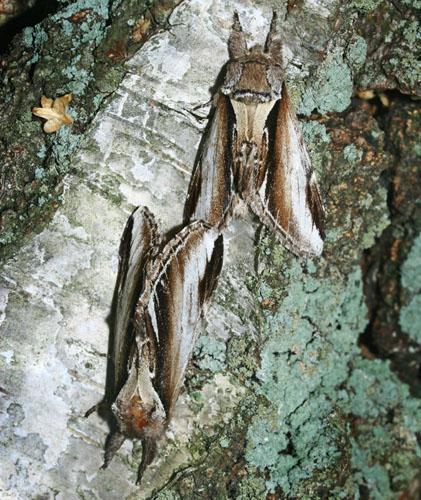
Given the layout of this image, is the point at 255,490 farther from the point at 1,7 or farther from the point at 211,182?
the point at 1,7

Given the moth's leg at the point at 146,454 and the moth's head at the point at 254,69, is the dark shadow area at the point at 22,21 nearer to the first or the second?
the moth's head at the point at 254,69

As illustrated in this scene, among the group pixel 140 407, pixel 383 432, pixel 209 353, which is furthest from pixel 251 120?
pixel 383 432

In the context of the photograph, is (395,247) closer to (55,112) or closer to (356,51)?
(356,51)

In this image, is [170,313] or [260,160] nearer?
[170,313]

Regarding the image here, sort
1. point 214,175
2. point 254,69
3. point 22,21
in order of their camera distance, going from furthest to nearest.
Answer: point 22,21
point 214,175
point 254,69

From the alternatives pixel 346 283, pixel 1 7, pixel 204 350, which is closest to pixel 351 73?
pixel 346 283

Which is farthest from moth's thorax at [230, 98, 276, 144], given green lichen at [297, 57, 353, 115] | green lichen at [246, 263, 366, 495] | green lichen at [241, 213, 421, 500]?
green lichen at [246, 263, 366, 495]
